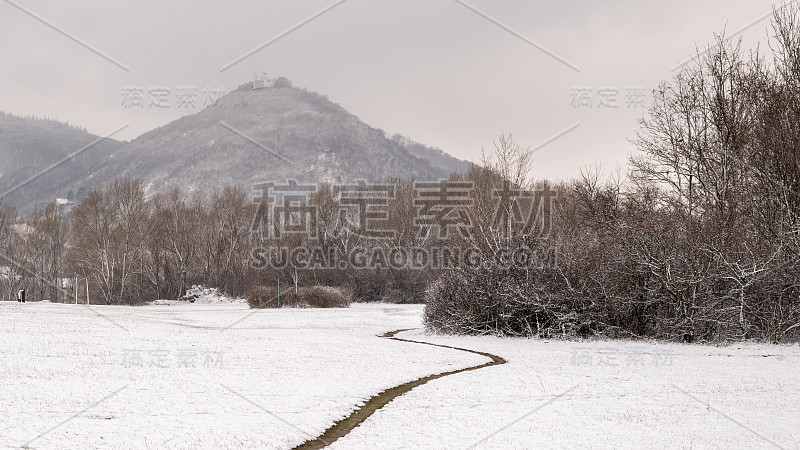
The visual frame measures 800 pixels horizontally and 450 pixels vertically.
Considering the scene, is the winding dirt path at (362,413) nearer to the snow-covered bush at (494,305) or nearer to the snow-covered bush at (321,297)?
the snow-covered bush at (494,305)

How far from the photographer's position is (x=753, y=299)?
25062 mm

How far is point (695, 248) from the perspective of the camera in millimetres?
25703

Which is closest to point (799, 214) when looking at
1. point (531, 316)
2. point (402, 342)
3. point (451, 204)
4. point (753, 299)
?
point (753, 299)

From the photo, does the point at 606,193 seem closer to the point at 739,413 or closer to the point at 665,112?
the point at 665,112

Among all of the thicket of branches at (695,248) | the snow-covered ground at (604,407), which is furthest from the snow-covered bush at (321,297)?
the snow-covered ground at (604,407)

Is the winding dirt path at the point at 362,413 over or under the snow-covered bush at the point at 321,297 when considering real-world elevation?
under

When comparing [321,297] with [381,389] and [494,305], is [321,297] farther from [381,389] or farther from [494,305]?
[381,389]

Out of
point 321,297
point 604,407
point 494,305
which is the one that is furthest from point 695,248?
point 321,297

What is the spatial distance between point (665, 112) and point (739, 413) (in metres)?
23.7

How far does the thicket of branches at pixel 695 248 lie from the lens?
82.0ft

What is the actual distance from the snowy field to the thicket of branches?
228 centimetres

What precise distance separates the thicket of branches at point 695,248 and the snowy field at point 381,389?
89.9 inches

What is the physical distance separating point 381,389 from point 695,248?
16.2 meters

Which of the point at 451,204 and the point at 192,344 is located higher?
the point at 451,204
